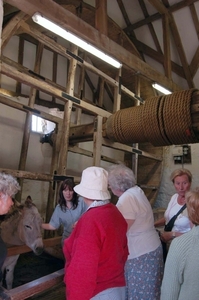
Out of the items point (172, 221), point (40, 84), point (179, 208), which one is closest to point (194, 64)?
point (40, 84)

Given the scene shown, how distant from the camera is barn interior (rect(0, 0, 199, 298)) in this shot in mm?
2482

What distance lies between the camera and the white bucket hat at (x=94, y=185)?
1172 mm

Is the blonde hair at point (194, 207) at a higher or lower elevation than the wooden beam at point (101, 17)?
lower

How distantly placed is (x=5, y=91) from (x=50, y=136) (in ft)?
4.14

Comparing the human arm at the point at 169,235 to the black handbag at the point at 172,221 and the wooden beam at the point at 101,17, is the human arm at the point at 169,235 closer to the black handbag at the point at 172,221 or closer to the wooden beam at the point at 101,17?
the black handbag at the point at 172,221

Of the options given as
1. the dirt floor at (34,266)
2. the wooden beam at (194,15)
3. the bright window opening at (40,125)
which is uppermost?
the wooden beam at (194,15)

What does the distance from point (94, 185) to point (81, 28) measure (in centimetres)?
228

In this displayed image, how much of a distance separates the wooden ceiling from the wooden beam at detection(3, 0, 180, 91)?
15 millimetres

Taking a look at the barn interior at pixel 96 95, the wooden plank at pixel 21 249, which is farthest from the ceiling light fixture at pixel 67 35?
the wooden plank at pixel 21 249

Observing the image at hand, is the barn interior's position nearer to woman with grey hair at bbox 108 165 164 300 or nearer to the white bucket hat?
woman with grey hair at bbox 108 165 164 300

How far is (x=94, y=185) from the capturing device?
1.19m

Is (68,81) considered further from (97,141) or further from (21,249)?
(21,249)

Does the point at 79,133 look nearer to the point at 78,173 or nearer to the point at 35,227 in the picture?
the point at 35,227

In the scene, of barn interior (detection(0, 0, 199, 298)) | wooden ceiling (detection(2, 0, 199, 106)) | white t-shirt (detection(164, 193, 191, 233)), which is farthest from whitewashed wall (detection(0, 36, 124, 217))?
white t-shirt (detection(164, 193, 191, 233))
